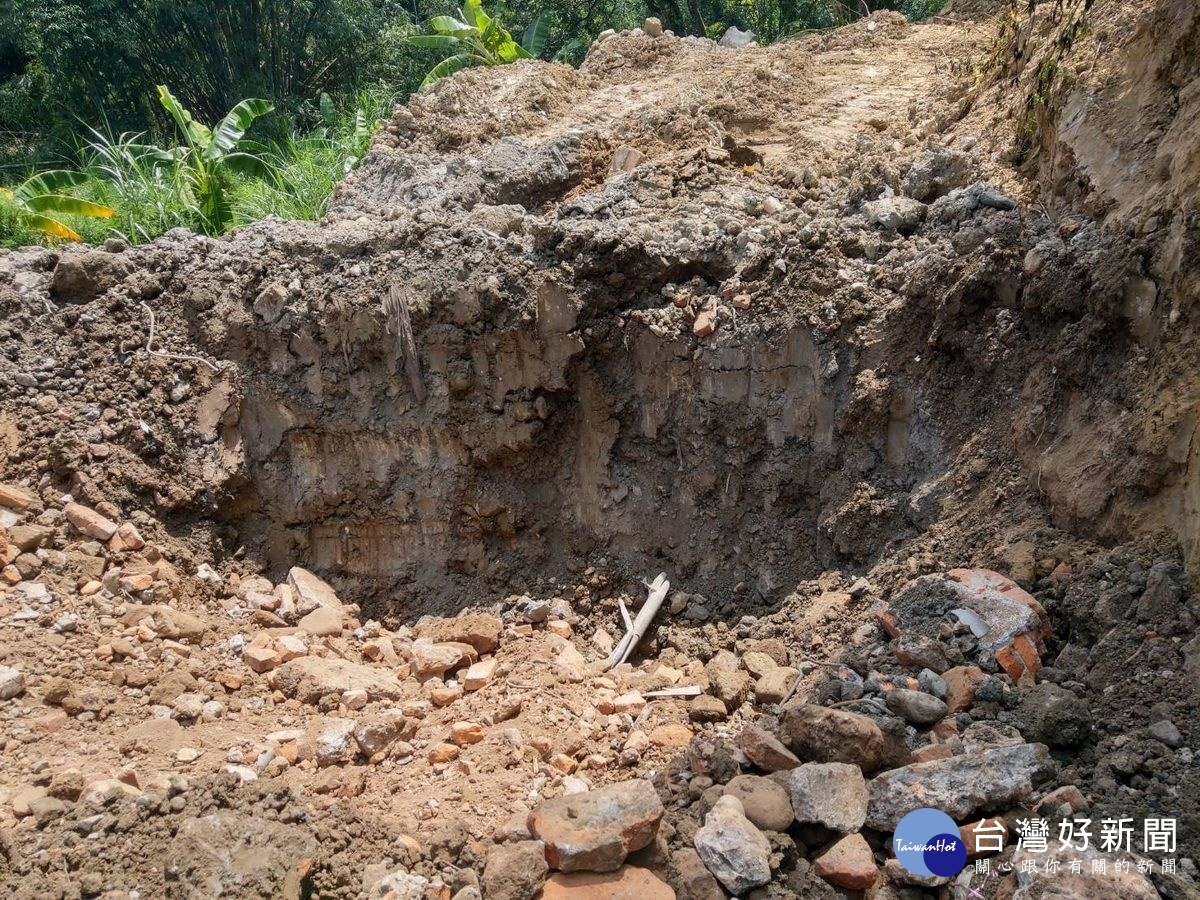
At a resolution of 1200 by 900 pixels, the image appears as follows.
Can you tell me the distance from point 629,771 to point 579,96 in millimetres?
5664

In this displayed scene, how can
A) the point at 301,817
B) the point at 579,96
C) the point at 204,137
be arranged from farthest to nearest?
the point at 204,137 < the point at 579,96 < the point at 301,817

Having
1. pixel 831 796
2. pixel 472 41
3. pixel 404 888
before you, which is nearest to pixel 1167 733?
pixel 831 796

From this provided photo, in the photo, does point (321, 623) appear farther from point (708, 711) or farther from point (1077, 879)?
point (1077, 879)

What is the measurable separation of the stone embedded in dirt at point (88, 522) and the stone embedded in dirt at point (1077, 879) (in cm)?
440

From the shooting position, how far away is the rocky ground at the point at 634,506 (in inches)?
113

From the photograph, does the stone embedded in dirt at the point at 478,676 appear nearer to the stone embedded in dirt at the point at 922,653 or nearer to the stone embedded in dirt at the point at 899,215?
the stone embedded in dirt at the point at 922,653

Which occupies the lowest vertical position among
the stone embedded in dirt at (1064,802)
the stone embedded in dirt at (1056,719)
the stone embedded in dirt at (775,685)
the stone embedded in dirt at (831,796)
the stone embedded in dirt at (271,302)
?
the stone embedded in dirt at (775,685)

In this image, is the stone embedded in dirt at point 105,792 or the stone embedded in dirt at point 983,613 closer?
the stone embedded in dirt at point 105,792

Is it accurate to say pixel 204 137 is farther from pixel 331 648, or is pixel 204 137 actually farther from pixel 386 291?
pixel 331 648

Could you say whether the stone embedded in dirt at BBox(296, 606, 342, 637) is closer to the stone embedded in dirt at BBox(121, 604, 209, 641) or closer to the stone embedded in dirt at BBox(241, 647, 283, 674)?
the stone embedded in dirt at BBox(241, 647, 283, 674)

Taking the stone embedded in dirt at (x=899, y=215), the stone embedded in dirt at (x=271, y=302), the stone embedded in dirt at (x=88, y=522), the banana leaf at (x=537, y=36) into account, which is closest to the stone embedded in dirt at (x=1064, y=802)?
the stone embedded in dirt at (x=899, y=215)

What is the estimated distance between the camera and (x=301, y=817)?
3082 millimetres

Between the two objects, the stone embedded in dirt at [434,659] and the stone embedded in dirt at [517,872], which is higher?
the stone embedded in dirt at [517,872]

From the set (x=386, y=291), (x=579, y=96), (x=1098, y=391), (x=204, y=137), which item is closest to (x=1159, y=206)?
(x=1098, y=391)
